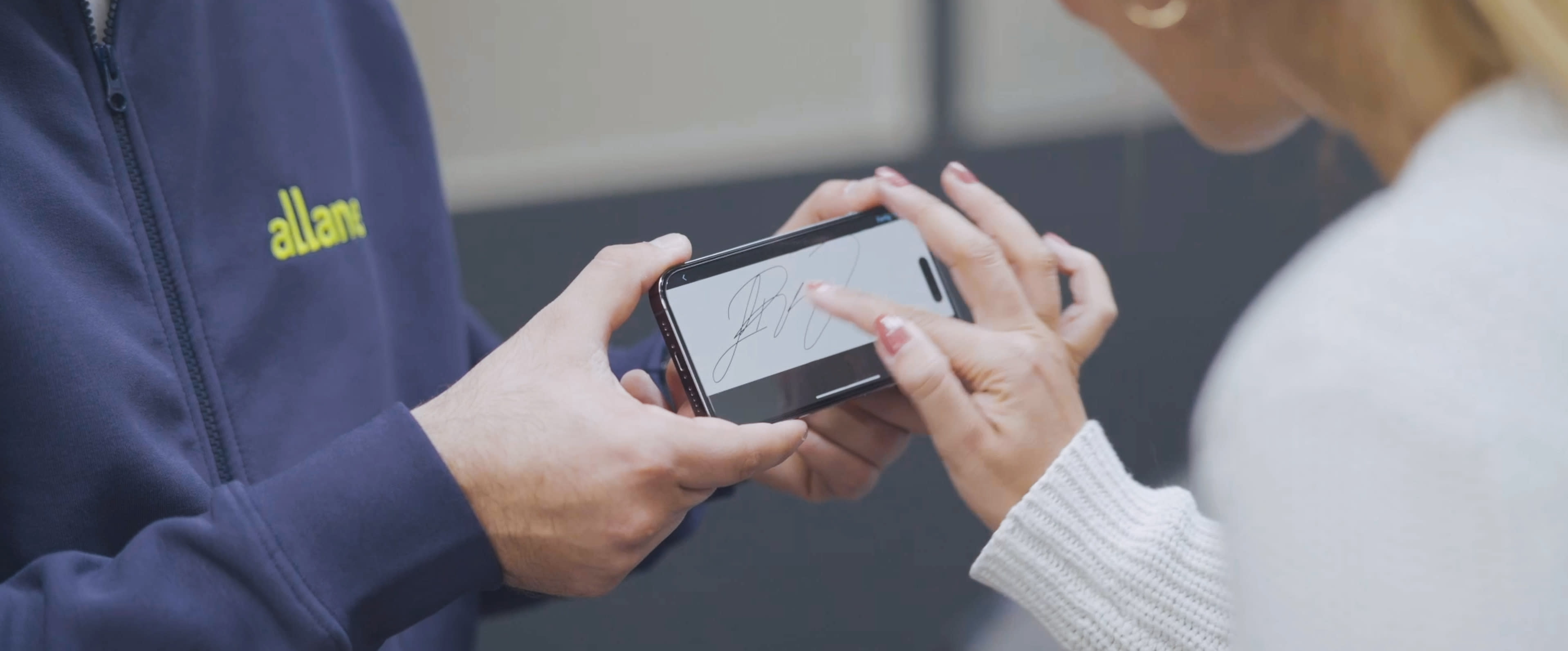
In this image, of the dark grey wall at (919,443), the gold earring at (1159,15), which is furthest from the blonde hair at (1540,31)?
the dark grey wall at (919,443)

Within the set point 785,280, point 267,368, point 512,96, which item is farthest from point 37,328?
point 512,96

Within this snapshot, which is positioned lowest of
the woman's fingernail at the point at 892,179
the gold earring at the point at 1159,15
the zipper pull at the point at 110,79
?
the woman's fingernail at the point at 892,179

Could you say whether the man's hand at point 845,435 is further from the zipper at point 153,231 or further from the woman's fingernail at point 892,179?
the zipper at point 153,231

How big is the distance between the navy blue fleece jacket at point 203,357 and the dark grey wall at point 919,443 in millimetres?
407

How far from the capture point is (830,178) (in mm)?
1160

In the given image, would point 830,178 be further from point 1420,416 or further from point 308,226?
point 1420,416

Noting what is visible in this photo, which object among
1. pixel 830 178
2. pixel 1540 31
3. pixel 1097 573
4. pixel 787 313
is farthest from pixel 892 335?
pixel 830 178

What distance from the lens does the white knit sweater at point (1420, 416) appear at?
30cm

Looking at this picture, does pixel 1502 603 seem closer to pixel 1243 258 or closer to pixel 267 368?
pixel 267 368

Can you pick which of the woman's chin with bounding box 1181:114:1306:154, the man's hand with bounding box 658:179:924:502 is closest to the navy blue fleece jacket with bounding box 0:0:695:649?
the man's hand with bounding box 658:179:924:502

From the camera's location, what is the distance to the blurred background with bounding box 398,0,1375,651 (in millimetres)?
996

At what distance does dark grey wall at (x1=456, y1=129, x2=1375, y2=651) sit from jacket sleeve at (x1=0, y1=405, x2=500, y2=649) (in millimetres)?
541
